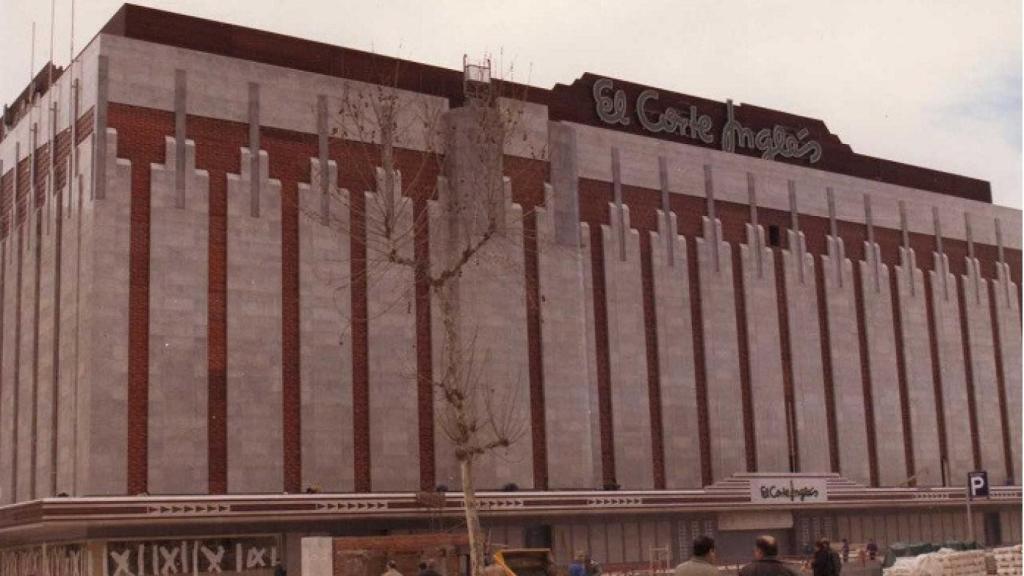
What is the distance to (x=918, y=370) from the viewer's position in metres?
69.2

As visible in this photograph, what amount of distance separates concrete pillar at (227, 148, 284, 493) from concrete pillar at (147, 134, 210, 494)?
0.97 m

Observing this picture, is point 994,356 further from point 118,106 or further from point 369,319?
point 118,106

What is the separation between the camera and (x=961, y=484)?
69.5m

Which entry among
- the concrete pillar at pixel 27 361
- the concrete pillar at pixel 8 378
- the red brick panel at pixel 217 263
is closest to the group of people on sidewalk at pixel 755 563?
the red brick panel at pixel 217 263

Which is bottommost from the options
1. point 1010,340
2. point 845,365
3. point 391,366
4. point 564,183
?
point 391,366

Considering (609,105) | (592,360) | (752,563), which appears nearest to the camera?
(752,563)

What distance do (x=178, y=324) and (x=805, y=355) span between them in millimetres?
30790

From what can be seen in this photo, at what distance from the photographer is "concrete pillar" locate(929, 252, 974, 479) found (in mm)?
70000

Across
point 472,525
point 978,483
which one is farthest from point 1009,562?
point 472,525

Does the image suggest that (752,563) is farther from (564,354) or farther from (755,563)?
(564,354)

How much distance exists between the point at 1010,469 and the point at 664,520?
2525cm

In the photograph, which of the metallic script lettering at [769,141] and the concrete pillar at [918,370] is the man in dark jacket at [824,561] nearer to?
the metallic script lettering at [769,141]

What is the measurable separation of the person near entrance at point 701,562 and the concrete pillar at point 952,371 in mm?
58440

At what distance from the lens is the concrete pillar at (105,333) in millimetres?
43688
